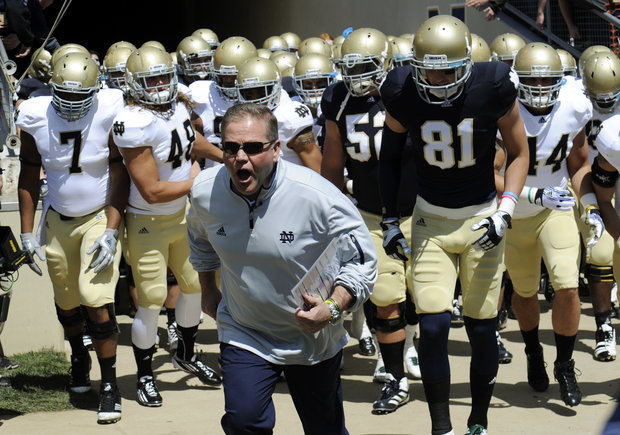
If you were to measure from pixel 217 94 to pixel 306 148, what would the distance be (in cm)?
113

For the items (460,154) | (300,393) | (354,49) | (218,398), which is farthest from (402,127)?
(218,398)

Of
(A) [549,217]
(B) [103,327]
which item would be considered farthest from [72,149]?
(A) [549,217]

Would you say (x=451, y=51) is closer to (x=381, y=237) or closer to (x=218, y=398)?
(x=381, y=237)

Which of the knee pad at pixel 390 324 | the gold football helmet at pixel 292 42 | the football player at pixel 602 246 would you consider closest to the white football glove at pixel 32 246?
the knee pad at pixel 390 324

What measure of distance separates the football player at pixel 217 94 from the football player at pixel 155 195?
1014 millimetres

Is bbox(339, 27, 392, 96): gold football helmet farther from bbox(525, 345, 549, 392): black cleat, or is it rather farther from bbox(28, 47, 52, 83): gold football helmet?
bbox(28, 47, 52, 83): gold football helmet

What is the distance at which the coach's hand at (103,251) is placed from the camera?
17.1 feet

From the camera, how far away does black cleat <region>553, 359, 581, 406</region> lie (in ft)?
16.9

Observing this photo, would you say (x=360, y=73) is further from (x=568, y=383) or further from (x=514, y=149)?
(x=568, y=383)

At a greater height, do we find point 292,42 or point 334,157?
point 292,42

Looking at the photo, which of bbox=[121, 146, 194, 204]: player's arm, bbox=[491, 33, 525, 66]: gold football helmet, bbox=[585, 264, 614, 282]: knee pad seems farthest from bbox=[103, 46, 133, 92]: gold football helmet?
bbox=[585, 264, 614, 282]: knee pad

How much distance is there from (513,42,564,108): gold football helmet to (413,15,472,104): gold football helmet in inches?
40.5

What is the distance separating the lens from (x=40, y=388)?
5820mm

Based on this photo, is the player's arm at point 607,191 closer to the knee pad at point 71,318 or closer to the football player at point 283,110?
the football player at point 283,110
